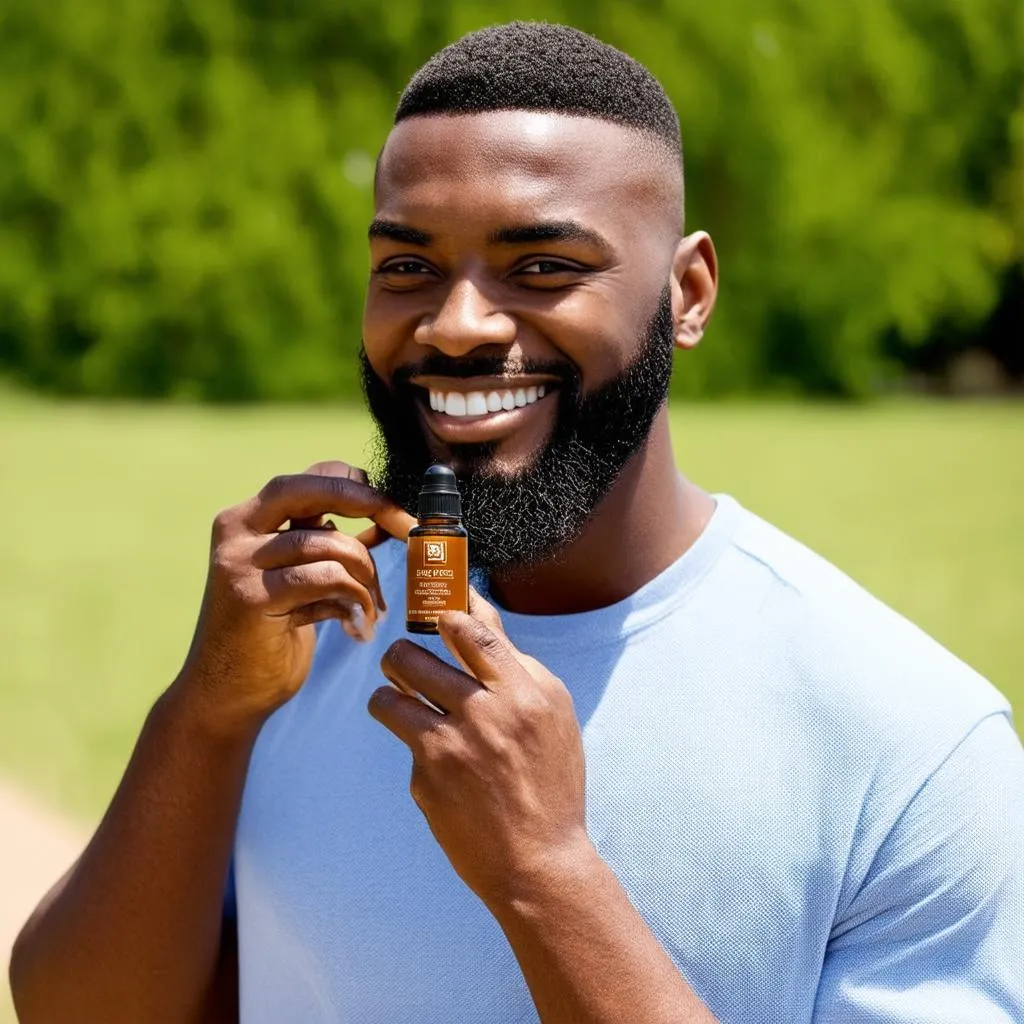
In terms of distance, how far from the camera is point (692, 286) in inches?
101

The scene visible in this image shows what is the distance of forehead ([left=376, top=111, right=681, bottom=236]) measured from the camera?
2223 mm

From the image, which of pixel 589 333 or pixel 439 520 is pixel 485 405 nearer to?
pixel 589 333

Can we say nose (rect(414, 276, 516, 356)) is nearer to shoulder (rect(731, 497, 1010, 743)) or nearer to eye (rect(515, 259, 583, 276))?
eye (rect(515, 259, 583, 276))

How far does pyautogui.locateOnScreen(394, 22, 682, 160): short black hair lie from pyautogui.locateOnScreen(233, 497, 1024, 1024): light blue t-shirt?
0.69m

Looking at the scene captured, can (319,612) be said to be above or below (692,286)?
below

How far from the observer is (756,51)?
31781mm

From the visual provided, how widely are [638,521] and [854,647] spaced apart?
1.33 feet

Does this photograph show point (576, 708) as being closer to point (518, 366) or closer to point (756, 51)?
point (518, 366)

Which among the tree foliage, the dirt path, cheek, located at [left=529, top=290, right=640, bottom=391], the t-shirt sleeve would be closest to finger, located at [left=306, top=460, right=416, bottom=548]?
cheek, located at [left=529, top=290, right=640, bottom=391]

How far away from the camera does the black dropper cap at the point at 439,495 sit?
6.44 ft

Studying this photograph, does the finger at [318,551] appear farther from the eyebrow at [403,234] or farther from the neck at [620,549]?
the eyebrow at [403,234]

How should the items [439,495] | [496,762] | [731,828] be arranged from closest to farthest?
[496,762] < [439,495] < [731,828]

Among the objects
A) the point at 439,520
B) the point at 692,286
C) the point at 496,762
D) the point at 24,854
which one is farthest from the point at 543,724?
the point at 24,854

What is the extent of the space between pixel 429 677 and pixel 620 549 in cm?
53
